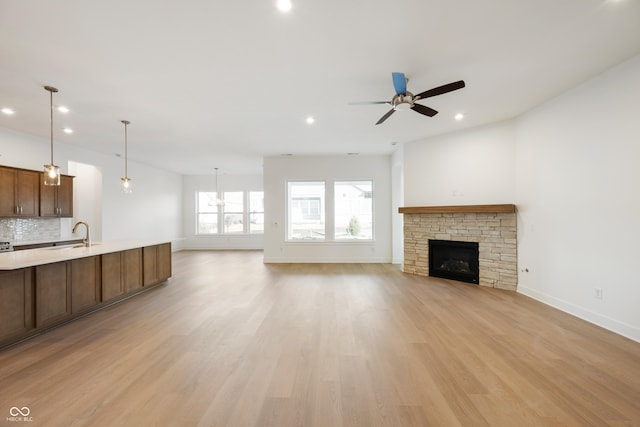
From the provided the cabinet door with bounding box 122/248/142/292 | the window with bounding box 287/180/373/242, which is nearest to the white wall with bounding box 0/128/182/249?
the cabinet door with bounding box 122/248/142/292

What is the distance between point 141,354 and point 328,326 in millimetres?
1929

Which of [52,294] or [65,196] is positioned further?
[65,196]

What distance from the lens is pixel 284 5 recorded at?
6.91 feet

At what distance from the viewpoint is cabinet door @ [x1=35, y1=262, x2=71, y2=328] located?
9.86 ft

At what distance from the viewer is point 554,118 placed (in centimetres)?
389

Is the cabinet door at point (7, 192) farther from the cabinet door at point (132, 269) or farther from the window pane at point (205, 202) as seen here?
the window pane at point (205, 202)

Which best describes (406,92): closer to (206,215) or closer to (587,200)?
(587,200)

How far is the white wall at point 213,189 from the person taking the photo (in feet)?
34.5

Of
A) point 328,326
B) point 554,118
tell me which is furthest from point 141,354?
point 554,118

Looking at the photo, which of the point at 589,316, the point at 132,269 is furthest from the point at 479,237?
the point at 132,269

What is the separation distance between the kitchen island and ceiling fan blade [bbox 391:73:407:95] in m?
4.27

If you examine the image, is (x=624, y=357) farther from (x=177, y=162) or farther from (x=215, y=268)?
(x=177, y=162)

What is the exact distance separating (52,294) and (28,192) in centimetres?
337

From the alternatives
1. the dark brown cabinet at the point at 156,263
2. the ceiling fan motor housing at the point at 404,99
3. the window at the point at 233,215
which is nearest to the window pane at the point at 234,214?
the window at the point at 233,215
